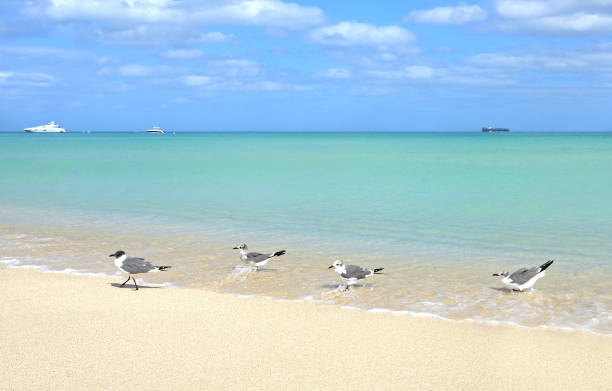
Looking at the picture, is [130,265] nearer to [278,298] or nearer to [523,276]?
[278,298]

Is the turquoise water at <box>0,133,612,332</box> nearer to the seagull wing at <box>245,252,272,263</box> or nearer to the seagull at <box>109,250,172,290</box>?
the seagull wing at <box>245,252,272,263</box>

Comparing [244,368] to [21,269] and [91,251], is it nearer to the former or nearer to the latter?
[21,269]

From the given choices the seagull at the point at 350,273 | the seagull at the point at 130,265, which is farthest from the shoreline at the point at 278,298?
the seagull at the point at 130,265

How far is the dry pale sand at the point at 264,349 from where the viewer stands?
6531 mm

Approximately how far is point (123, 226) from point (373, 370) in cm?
1320

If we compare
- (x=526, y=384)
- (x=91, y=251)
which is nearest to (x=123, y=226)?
(x=91, y=251)

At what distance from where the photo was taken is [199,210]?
22266mm

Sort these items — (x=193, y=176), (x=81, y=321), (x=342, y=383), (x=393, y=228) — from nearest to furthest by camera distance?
1. (x=342, y=383)
2. (x=81, y=321)
3. (x=393, y=228)
4. (x=193, y=176)

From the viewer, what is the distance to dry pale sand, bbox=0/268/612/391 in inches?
257

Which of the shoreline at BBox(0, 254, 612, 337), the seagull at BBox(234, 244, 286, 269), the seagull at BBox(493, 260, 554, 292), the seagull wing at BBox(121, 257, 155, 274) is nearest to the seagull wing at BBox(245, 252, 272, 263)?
the seagull at BBox(234, 244, 286, 269)

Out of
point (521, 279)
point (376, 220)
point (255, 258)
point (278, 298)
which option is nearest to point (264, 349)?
point (278, 298)

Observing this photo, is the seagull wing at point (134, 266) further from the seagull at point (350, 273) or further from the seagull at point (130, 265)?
the seagull at point (350, 273)

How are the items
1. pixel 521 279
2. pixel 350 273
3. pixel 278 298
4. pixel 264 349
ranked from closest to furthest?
pixel 264 349 → pixel 278 298 → pixel 521 279 → pixel 350 273

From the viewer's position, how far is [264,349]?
24.5 ft
